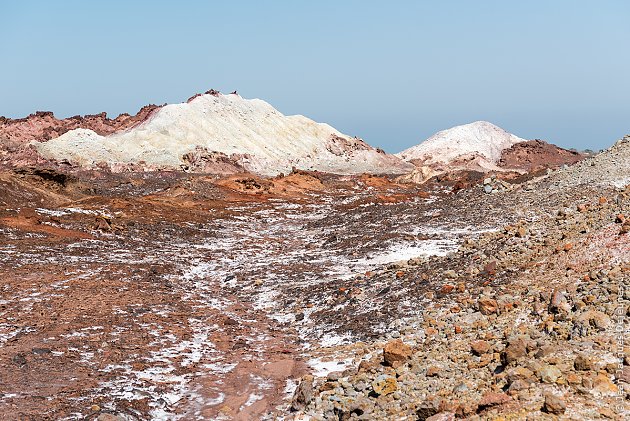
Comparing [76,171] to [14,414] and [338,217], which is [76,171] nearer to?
[338,217]

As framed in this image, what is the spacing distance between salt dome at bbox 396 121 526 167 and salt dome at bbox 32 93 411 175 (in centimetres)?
629

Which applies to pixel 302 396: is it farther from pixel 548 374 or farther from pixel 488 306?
pixel 488 306

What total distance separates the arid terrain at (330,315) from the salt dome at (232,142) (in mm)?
42087

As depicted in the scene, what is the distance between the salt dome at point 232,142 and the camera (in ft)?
219

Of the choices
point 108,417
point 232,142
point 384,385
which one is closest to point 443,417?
point 384,385

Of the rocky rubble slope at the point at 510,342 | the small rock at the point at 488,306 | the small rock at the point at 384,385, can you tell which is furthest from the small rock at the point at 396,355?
the small rock at the point at 488,306

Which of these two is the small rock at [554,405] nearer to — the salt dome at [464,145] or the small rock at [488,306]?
the small rock at [488,306]

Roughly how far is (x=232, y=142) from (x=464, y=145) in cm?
3781

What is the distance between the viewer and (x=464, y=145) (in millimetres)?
90250

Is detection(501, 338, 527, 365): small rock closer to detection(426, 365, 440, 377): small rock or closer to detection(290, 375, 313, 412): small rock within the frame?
detection(426, 365, 440, 377): small rock

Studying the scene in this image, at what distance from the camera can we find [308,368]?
1045cm

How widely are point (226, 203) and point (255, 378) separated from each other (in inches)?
1165

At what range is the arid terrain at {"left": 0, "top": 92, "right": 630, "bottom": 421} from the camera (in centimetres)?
791

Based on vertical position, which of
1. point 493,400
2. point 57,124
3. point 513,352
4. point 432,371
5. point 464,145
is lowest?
point 432,371
